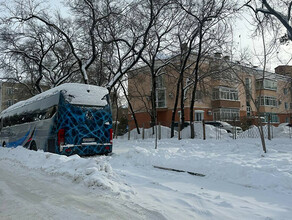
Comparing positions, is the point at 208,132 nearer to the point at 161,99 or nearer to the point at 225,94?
the point at 161,99

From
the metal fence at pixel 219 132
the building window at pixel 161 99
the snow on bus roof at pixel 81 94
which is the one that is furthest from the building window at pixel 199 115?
the snow on bus roof at pixel 81 94

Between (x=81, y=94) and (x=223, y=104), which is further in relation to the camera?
(x=223, y=104)

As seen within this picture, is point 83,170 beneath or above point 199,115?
beneath

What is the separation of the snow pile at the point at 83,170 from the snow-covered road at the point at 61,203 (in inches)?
8.2

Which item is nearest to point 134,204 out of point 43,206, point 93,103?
point 43,206

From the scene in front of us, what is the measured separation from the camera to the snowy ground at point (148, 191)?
4.17 metres

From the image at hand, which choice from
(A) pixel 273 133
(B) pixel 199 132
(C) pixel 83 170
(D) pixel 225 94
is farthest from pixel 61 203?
(D) pixel 225 94

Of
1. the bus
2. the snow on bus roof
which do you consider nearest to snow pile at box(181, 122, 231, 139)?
the bus

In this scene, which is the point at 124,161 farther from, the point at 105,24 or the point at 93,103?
the point at 105,24

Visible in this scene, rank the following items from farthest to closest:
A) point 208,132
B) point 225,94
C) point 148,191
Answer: point 225,94 < point 208,132 < point 148,191

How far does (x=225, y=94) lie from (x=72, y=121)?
101 feet

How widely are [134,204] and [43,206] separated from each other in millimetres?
1592

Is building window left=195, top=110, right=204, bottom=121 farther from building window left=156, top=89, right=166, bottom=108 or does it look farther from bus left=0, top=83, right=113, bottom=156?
bus left=0, top=83, right=113, bottom=156

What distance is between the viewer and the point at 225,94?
37.3 metres
